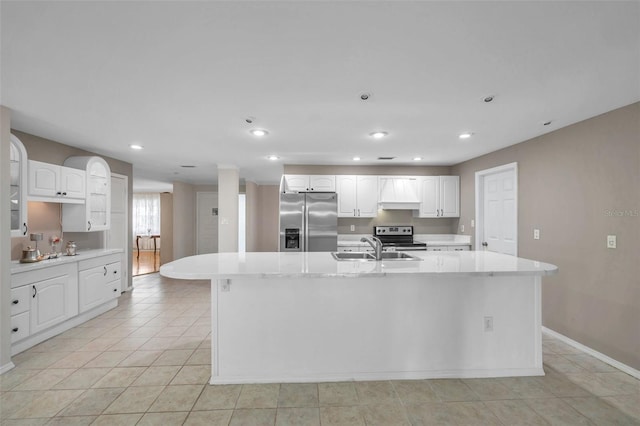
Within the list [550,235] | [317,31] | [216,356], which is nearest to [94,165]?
[216,356]

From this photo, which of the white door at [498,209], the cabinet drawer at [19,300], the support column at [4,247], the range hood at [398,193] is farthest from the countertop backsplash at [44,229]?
the white door at [498,209]

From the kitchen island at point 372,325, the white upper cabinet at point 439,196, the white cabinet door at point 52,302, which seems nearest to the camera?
the kitchen island at point 372,325

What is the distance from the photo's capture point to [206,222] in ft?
26.7

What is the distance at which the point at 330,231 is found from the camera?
16.0 ft

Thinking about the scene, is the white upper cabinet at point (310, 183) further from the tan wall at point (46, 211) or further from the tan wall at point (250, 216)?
the tan wall at point (46, 211)

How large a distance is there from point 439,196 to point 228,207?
4061mm

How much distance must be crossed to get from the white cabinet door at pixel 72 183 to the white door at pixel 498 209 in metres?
5.82

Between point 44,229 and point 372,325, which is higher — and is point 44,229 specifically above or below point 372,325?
above

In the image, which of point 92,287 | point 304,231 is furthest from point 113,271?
point 304,231

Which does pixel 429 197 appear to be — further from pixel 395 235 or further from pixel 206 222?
pixel 206 222

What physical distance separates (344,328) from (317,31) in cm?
210

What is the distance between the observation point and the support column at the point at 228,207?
5520mm

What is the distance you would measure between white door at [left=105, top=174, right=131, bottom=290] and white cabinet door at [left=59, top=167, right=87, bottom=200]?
1.06 m

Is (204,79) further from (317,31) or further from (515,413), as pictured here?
(515,413)
